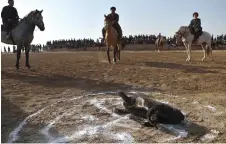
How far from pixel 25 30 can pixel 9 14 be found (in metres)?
0.94

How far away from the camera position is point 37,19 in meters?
16.8

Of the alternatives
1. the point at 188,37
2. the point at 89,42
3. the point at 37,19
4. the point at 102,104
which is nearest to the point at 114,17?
the point at 37,19

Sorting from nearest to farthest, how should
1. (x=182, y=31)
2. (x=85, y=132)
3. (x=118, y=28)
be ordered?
1. (x=85, y=132)
2. (x=118, y=28)
3. (x=182, y=31)

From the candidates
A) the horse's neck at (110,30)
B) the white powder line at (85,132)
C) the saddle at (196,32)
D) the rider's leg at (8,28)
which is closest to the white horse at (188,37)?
the saddle at (196,32)

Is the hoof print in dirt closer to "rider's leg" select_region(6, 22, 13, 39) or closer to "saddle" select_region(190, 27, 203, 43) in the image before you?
"rider's leg" select_region(6, 22, 13, 39)

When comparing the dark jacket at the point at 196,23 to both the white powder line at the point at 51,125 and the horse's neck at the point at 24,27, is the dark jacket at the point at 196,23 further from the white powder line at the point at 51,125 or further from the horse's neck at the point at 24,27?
the white powder line at the point at 51,125

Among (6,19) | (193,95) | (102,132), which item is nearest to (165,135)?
(102,132)

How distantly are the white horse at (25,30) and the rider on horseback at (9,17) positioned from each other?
7.6 inches

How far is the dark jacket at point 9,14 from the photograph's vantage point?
16438 mm

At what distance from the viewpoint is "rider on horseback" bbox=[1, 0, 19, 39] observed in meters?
16.5

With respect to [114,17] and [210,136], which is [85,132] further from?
[114,17]

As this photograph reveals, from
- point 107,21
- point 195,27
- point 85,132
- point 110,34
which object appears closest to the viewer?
point 85,132

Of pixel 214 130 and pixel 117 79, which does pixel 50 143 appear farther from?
pixel 117 79

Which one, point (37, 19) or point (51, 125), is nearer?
point (51, 125)
